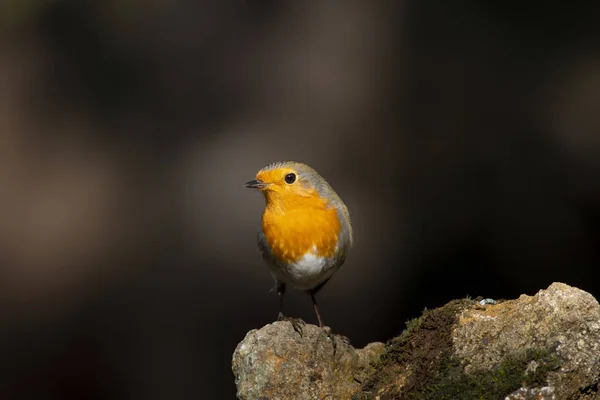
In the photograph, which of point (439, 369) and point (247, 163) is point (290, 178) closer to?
point (439, 369)

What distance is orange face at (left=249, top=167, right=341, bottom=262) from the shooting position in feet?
11.3

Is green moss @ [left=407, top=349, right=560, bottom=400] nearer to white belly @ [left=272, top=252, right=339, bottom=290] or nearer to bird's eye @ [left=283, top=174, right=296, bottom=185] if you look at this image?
white belly @ [left=272, top=252, right=339, bottom=290]

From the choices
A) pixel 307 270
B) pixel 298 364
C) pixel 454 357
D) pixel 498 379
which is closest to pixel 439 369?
pixel 454 357

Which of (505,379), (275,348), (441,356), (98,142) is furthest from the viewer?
(98,142)

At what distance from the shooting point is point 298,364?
2.99m

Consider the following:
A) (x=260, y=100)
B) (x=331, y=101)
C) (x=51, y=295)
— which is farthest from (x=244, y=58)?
(x=51, y=295)

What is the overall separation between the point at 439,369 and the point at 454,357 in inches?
2.6

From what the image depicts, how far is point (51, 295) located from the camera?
7703 millimetres

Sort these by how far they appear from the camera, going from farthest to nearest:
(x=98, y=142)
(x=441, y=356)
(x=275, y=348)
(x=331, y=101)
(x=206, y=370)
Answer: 1. (x=98, y=142)
2. (x=331, y=101)
3. (x=206, y=370)
4. (x=275, y=348)
5. (x=441, y=356)

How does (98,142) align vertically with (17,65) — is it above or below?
below

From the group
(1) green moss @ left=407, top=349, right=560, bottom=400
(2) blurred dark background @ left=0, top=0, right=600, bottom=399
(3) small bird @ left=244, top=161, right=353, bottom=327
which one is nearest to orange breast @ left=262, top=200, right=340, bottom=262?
(3) small bird @ left=244, top=161, right=353, bottom=327

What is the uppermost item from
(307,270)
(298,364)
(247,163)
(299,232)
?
(247,163)

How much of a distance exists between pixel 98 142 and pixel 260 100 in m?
1.69

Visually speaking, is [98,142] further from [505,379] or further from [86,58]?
[505,379]
